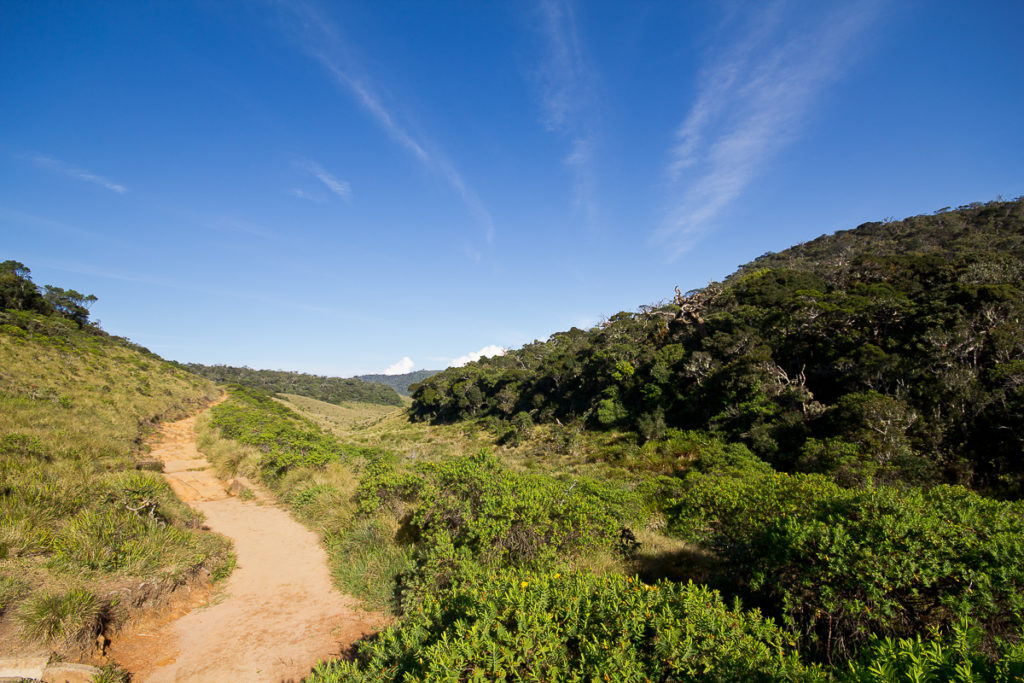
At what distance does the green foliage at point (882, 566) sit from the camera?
328 centimetres

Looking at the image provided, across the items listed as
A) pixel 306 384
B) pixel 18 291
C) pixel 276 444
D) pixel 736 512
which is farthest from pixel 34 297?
pixel 306 384

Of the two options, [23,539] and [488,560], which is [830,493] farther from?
[23,539]

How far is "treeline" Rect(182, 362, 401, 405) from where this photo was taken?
102 m

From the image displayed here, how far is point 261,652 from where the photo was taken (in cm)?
516

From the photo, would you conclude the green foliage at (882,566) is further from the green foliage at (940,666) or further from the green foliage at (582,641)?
the green foliage at (940,666)

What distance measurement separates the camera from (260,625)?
→ 5766 millimetres

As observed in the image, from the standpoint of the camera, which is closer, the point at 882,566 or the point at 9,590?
the point at 882,566

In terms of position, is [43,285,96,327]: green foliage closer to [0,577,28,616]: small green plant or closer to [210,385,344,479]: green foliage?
[210,385,344,479]: green foliage

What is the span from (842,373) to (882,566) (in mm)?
18838

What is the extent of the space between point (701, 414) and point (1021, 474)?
41.0ft

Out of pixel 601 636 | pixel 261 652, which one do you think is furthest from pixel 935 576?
pixel 261 652

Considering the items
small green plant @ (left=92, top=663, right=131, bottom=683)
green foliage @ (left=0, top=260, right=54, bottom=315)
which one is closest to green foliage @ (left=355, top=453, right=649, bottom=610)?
small green plant @ (left=92, top=663, right=131, bottom=683)

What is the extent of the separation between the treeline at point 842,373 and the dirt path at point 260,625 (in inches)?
514

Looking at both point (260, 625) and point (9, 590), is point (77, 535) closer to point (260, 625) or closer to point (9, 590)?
point (9, 590)
